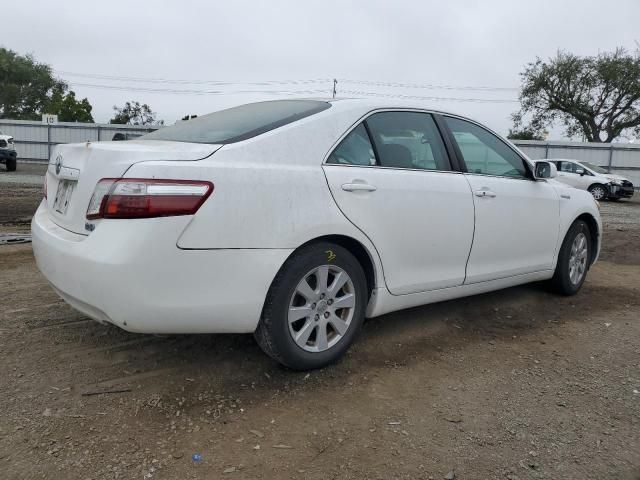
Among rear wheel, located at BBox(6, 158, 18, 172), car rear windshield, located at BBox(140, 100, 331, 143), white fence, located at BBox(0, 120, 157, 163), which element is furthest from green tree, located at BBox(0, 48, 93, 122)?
car rear windshield, located at BBox(140, 100, 331, 143)

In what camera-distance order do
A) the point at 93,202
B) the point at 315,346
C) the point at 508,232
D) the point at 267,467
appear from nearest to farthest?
the point at 267,467, the point at 93,202, the point at 315,346, the point at 508,232

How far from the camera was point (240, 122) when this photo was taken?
333 cm

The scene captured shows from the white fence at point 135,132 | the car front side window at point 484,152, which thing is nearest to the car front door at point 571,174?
the white fence at point 135,132

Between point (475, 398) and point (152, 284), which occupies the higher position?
point (152, 284)

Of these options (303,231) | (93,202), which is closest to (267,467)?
(303,231)

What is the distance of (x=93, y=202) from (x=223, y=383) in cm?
115

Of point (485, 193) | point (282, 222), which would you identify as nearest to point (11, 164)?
point (485, 193)

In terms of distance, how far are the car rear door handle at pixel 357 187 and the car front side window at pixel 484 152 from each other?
42.6 inches

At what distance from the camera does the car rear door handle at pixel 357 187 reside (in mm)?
3162

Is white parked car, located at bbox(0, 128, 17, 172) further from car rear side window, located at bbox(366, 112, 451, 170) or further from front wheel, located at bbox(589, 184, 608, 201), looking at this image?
front wheel, located at bbox(589, 184, 608, 201)

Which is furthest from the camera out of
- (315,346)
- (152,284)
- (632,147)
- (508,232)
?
(632,147)

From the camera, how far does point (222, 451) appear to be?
7.99 ft

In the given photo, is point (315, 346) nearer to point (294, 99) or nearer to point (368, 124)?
point (368, 124)

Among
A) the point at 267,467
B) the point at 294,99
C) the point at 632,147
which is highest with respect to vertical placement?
the point at 632,147
